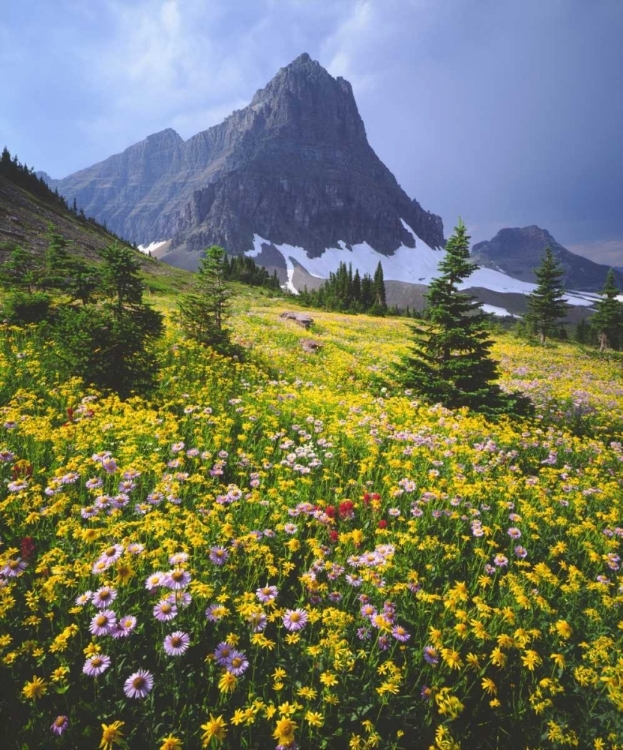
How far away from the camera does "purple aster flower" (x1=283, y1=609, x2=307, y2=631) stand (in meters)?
2.83

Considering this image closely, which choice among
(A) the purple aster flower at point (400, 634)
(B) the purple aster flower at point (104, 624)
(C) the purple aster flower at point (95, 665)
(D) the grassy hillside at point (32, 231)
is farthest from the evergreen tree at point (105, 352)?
(D) the grassy hillside at point (32, 231)

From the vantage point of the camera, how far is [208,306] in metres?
12.5

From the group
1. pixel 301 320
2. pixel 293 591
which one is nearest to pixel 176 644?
pixel 293 591

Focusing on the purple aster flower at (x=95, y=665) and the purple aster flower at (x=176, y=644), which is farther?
the purple aster flower at (x=176, y=644)

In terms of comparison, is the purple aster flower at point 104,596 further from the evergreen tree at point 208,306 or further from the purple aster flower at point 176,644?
the evergreen tree at point 208,306

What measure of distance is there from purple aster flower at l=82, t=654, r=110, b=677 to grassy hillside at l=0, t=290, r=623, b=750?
14 mm

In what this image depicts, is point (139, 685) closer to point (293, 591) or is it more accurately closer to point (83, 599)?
point (83, 599)

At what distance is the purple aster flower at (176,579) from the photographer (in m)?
2.78

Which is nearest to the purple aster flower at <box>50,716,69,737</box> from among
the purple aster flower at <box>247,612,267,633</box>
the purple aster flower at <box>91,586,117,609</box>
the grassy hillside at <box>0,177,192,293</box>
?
the purple aster flower at <box>91,586,117,609</box>

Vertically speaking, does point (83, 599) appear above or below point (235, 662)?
above

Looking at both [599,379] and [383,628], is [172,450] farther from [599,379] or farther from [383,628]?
[599,379]

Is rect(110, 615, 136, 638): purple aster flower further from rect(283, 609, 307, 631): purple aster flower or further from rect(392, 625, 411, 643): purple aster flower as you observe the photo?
rect(392, 625, 411, 643): purple aster flower

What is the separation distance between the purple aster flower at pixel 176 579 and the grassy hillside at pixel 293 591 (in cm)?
2

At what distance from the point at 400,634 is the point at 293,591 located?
3.49 ft
